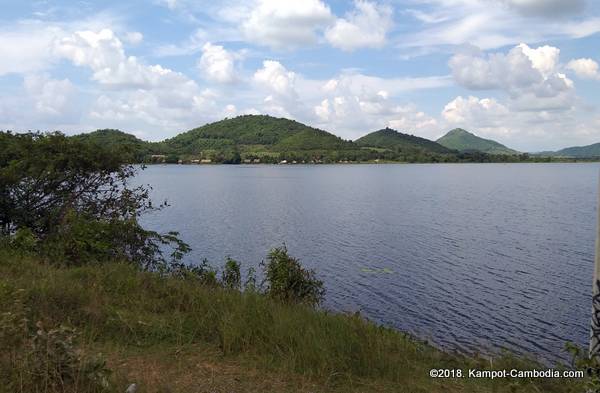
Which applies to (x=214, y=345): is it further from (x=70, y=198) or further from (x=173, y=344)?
(x=70, y=198)

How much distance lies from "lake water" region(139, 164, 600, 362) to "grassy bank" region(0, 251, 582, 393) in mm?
10621

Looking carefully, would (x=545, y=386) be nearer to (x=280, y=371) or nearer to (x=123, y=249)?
(x=280, y=371)

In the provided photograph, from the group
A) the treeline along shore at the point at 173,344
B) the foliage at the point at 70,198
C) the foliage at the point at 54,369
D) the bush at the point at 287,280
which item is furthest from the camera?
the bush at the point at 287,280

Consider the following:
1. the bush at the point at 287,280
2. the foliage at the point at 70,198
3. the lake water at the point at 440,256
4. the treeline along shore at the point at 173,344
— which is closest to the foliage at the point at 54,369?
the treeline along shore at the point at 173,344

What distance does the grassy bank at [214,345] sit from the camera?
243 inches

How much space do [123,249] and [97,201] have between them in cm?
342

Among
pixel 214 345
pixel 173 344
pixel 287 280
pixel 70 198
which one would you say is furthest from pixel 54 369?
pixel 70 198

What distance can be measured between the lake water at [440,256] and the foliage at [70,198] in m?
9.85

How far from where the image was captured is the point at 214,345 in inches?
287

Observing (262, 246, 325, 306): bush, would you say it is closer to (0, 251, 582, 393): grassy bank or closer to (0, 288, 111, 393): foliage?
(0, 251, 582, 393): grassy bank

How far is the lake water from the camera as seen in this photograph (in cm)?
1898

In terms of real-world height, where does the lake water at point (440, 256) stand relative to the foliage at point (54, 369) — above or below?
below

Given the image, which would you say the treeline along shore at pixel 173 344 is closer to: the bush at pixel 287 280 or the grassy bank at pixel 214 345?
the grassy bank at pixel 214 345

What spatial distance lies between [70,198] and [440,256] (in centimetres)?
2357
